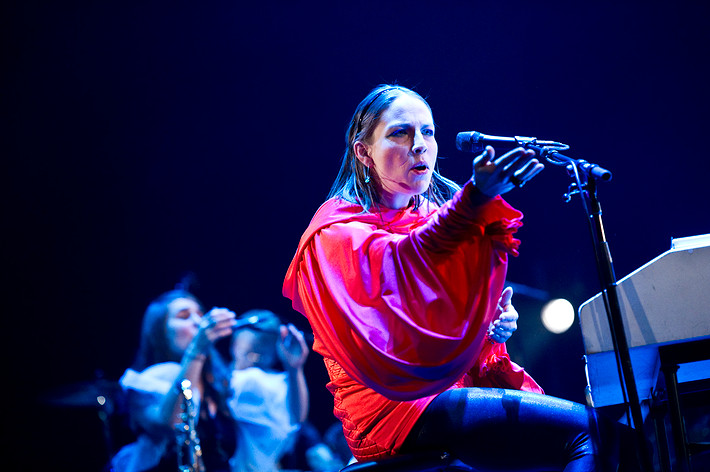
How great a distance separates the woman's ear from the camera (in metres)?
1.80

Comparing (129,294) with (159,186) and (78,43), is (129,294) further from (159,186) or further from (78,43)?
(78,43)

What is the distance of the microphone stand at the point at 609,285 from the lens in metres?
1.28

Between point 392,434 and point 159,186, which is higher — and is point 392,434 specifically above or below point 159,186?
below

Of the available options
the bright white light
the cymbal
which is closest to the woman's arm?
the cymbal

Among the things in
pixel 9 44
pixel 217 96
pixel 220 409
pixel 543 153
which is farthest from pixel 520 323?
pixel 9 44

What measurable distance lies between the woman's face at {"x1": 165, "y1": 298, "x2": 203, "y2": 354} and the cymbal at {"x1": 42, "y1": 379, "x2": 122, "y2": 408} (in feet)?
1.36

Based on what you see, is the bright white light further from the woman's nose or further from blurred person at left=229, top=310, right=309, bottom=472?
the woman's nose

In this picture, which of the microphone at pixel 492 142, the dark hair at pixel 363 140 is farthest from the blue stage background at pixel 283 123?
the microphone at pixel 492 142

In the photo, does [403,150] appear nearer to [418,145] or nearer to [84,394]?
[418,145]

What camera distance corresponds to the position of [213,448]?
11.2 ft

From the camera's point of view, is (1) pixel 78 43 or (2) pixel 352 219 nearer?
(2) pixel 352 219

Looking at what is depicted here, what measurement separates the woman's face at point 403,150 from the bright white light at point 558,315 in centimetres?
222

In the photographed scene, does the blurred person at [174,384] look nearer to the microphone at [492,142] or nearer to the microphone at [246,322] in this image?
the microphone at [246,322]

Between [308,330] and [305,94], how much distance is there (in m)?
1.38
